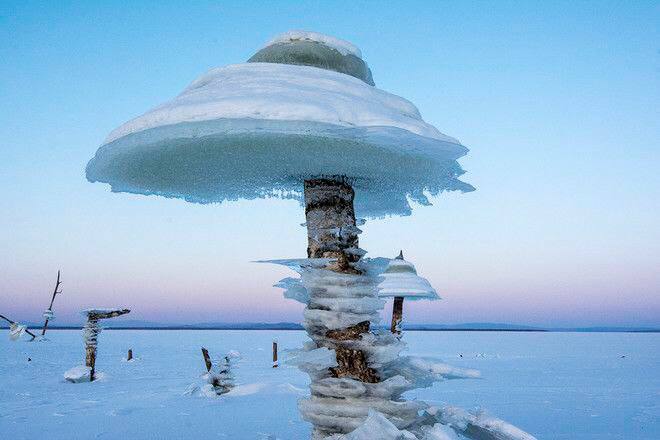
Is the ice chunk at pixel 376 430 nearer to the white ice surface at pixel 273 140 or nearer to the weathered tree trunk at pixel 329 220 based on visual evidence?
the weathered tree trunk at pixel 329 220

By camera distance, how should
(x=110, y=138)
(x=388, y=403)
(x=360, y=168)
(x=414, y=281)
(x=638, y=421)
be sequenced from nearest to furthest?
(x=110, y=138) → (x=388, y=403) → (x=360, y=168) → (x=414, y=281) → (x=638, y=421)

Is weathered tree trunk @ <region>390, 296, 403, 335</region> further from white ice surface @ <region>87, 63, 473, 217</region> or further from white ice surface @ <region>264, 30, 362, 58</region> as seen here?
white ice surface @ <region>264, 30, 362, 58</region>

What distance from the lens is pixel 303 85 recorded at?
6.91 feet

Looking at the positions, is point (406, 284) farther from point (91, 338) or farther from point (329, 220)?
point (91, 338)

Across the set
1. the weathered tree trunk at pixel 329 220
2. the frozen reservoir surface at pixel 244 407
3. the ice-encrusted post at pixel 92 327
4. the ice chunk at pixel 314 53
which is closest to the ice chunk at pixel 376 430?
the weathered tree trunk at pixel 329 220

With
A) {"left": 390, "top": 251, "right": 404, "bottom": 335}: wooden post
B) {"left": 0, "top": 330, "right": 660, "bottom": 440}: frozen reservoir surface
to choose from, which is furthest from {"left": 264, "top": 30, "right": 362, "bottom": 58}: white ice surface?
{"left": 390, "top": 251, "right": 404, "bottom": 335}: wooden post

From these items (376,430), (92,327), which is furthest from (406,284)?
(92,327)

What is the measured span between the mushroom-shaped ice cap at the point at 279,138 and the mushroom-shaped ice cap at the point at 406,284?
19.1ft

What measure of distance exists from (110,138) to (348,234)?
133 centimetres

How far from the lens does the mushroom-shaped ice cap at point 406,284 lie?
8703 mm

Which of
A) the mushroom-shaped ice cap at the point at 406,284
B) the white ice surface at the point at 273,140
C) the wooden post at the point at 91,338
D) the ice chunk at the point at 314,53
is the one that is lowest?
the wooden post at the point at 91,338

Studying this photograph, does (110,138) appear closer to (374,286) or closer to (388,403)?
(374,286)

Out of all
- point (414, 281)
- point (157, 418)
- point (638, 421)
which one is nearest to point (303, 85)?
point (414, 281)

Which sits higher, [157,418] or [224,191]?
[224,191]
